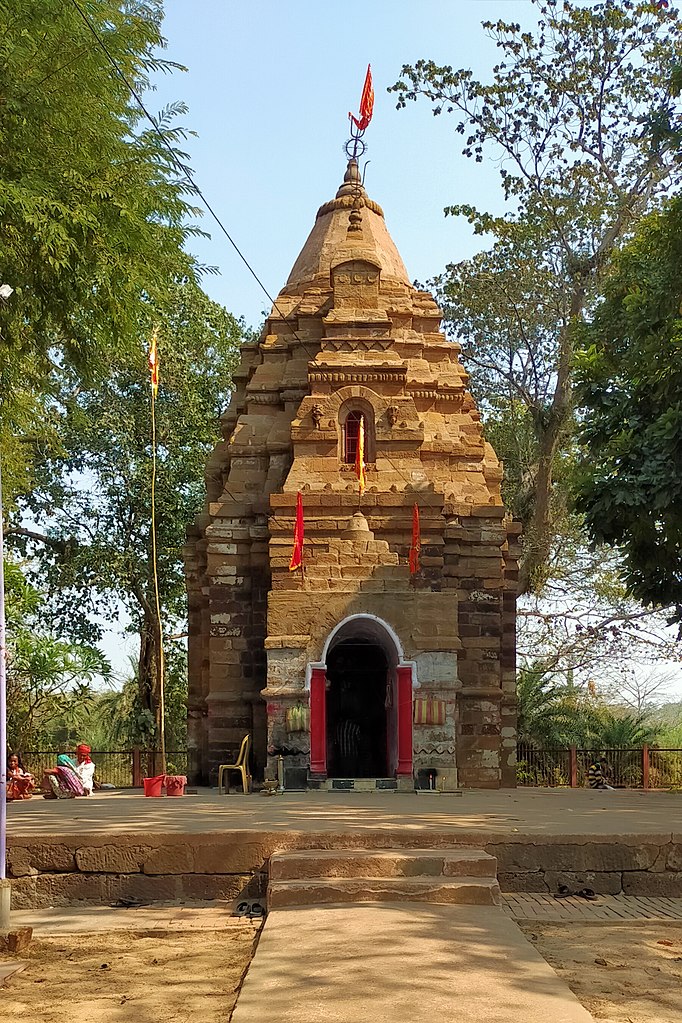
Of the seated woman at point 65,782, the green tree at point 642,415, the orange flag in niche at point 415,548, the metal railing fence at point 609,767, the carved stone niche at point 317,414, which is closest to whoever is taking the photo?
the green tree at point 642,415

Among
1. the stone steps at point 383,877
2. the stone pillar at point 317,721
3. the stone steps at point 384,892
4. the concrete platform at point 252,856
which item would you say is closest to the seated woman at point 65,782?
the stone pillar at point 317,721

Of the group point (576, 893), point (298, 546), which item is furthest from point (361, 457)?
point (576, 893)

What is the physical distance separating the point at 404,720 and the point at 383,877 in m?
8.76

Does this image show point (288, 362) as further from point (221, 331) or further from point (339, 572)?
point (221, 331)

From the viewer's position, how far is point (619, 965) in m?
6.74

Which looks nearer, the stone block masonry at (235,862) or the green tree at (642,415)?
the stone block masonry at (235,862)

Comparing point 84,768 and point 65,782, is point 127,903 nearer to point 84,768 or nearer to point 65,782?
point 65,782

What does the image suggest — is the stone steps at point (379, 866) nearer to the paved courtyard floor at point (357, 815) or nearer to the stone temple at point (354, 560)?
the paved courtyard floor at point (357, 815)

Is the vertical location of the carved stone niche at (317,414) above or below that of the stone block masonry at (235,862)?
above

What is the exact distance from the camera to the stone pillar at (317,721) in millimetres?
16922

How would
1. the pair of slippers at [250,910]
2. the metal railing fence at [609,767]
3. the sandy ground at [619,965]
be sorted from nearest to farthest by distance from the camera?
the sandy ground at [619,965] < the pair of slippers at [250,910] < the metal railing fence at [609,767]

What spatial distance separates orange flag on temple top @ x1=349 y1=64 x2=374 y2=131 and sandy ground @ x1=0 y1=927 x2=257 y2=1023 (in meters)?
18.0

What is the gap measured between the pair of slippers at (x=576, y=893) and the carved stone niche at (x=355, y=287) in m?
12.5

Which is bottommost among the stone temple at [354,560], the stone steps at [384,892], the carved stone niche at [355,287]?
the stone steps at [384,892]
